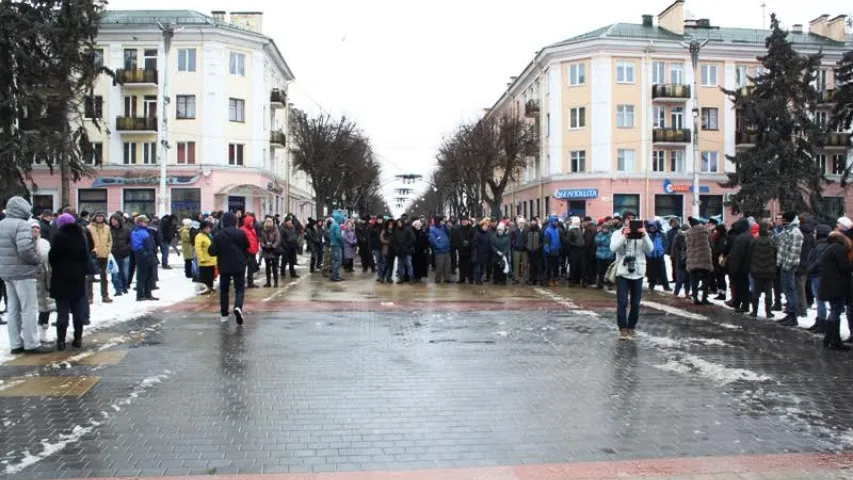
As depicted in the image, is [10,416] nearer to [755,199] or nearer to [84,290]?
[84,290]

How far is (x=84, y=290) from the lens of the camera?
401 inches

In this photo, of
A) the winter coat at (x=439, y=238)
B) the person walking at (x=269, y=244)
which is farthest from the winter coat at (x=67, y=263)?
the winter coat at (x=439, y=238)

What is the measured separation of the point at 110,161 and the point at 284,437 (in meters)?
50.2

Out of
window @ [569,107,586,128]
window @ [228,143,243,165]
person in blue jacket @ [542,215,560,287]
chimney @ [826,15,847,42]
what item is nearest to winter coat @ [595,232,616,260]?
person in blue jacket @ [542,215,560,287]

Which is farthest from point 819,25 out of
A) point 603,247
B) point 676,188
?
point 603,247

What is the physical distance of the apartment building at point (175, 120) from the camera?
50.5m

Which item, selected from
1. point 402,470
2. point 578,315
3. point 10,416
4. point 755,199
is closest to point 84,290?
point 10,416

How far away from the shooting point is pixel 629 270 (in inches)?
Result: 435

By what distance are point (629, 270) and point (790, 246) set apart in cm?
383

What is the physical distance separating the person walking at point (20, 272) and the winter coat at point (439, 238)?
40.9 feet

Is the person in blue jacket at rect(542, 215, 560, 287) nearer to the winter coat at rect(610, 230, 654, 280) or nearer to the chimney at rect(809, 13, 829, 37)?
the winter coat at rect(610, 230, 654, 280)

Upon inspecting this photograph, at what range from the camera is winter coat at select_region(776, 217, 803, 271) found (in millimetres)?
12734

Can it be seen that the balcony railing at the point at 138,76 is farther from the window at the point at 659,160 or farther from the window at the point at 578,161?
the window at the point at 659,160

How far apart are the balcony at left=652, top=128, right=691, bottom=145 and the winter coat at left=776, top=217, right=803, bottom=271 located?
42032 mm
